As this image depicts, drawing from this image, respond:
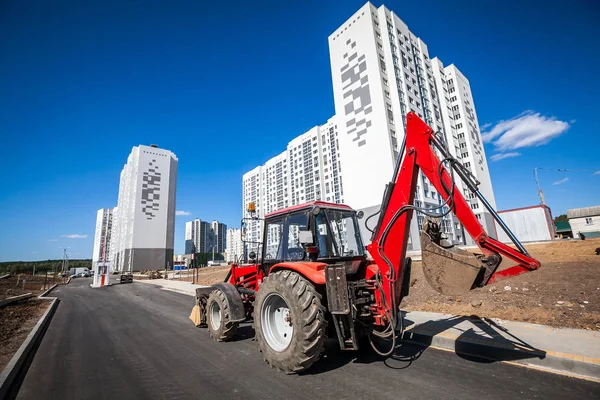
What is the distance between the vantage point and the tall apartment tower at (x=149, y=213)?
2023 inches

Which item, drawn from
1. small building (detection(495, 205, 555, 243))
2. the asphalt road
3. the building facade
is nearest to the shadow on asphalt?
the asphalt road

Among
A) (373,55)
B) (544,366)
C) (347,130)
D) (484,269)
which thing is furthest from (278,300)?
(373,55)

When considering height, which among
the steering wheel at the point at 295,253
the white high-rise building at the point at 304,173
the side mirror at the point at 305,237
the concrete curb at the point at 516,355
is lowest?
the concrete curb at the point at 516,355

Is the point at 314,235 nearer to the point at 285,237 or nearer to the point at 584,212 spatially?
the point at 285,237

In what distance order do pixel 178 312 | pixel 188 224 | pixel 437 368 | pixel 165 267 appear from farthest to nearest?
pixel 188 224 < pixel 165 267 < pixel 178 312 < pixel 437 368

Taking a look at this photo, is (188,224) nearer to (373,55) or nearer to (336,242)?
(373,55)

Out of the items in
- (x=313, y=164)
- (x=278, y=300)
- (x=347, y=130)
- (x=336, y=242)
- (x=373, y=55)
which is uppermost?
(x=373, y=55)

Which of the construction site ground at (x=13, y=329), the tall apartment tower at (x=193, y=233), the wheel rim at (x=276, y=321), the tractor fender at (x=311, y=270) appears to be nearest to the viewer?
the tractor fender at (x=311, y=270)

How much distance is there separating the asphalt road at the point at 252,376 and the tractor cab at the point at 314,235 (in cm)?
165

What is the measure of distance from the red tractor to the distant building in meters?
117

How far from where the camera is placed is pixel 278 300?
4.21 m

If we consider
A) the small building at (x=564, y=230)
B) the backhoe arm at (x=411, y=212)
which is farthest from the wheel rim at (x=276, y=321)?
the small building at (x=564, y=230)

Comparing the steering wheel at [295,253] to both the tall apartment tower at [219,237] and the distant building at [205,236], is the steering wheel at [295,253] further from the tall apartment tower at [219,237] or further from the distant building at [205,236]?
the tall apartment tower at [219,237]

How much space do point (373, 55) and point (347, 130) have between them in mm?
9940
